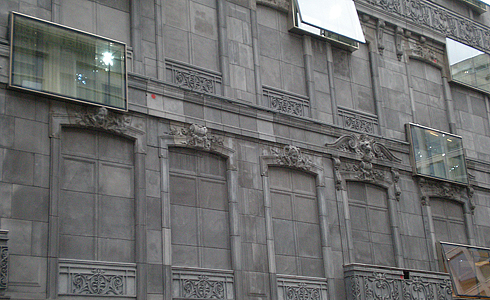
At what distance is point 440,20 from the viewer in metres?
30.0

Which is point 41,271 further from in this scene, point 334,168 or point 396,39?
point 396,39

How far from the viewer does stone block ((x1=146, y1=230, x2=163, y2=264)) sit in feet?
59.7

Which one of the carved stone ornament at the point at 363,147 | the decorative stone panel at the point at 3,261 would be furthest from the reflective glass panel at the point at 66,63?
the carved stone ornament at the point at 363,147

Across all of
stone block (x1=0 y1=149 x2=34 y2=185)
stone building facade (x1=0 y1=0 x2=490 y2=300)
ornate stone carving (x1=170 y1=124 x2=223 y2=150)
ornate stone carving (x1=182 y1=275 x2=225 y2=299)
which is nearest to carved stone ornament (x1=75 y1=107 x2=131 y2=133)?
stone building facade (x1=0 y1=0 x2=490 y2=300)

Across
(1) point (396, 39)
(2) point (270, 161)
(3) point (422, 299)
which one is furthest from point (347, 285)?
(1) point (396, 39)

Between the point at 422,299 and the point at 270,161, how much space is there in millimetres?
6809

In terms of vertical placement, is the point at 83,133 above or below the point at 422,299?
above

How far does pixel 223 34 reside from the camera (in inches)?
875

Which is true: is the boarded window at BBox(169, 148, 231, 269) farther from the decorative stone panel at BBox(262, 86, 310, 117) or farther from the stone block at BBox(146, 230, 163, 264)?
the decorative stone panel at BBox(262, 86, 310, 117)

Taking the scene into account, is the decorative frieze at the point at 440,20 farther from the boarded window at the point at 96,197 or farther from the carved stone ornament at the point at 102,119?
the boarded window at the point at 96,197

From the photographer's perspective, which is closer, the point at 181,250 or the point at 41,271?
the point at 41,271

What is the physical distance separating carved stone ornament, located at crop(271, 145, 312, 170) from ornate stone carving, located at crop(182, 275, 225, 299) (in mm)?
4705

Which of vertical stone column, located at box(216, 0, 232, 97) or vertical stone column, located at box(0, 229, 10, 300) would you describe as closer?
vertical stone column, located at box(0, 229, 10, 300)

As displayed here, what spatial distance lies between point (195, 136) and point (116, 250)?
13.8 ft
